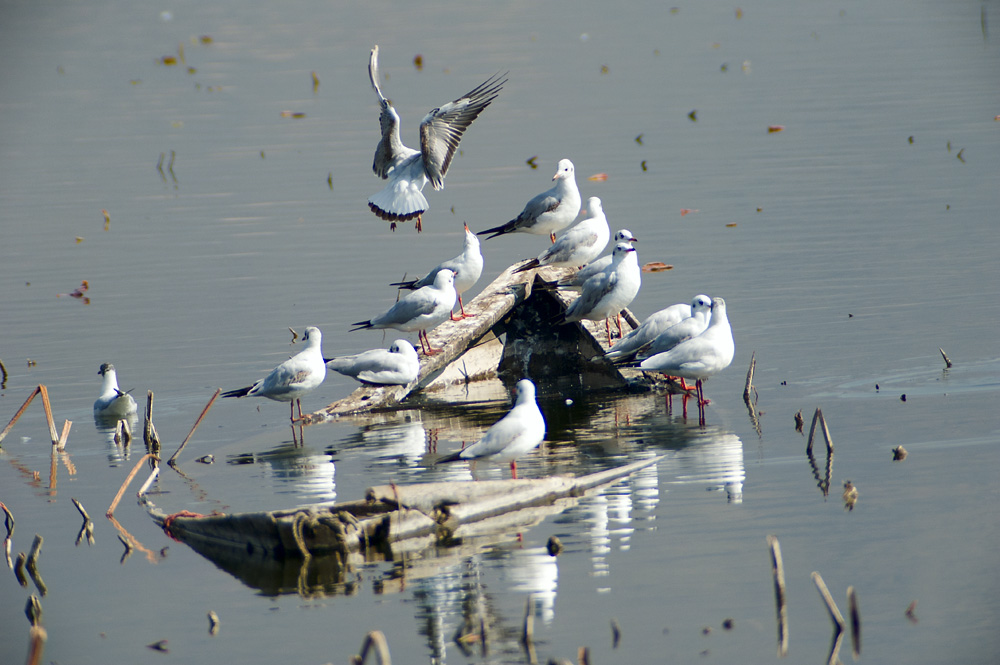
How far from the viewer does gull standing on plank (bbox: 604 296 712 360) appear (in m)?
11.1

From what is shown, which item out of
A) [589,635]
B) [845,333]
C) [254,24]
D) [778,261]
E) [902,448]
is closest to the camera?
[589,635]

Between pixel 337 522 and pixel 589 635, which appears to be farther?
pixel 337 522

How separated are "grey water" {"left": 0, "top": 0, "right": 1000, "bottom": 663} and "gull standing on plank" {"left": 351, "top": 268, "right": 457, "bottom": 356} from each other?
0.90m

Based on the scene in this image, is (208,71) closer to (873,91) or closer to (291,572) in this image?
(873,91)

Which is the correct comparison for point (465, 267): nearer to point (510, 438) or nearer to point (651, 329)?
point (651, 329)

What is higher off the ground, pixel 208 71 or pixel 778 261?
pixel 208 71

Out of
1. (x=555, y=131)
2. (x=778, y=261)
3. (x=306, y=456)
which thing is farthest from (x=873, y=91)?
(x=306, y=456)

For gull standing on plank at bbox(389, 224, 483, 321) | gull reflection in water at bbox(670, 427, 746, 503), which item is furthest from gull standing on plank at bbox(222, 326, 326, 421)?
gull reflection in water at bbox(670, 427, 746, 503)

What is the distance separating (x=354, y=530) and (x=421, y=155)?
670 cm

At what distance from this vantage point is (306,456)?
9.99 m

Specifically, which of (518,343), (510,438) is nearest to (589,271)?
(518,343)

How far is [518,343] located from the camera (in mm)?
12672

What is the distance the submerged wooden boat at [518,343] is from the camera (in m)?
11.8

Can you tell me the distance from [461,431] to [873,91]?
19.9 metres
